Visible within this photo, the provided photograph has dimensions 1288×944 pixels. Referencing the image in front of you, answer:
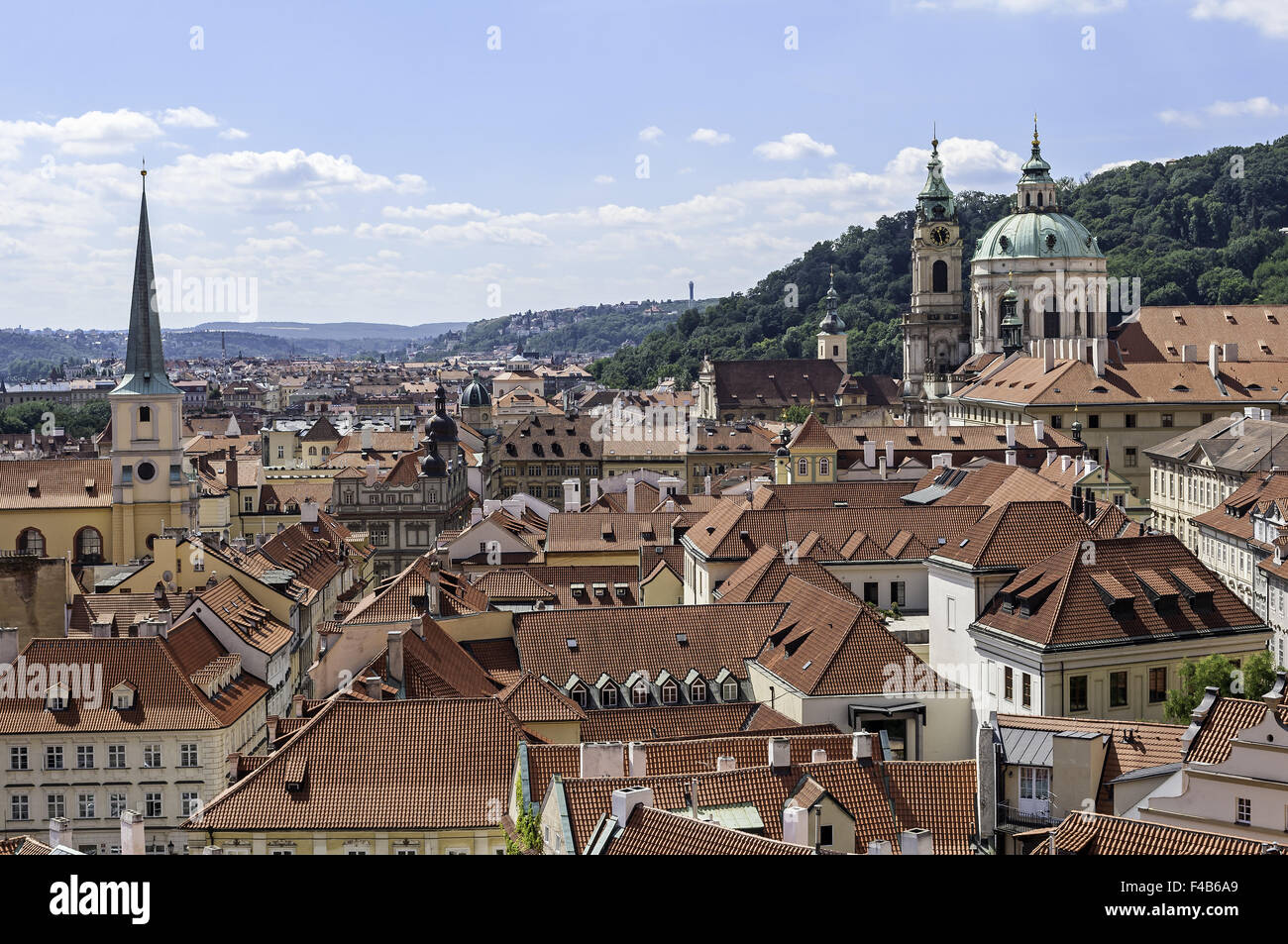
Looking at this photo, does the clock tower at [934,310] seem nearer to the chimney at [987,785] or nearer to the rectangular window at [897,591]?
the rectangular window at [897,591]

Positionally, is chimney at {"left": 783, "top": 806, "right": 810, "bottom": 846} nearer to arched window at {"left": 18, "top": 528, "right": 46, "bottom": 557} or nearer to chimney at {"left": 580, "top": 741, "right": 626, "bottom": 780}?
chimney at {"left": 580, "top": 741, "right": 626, "bottom": 780}

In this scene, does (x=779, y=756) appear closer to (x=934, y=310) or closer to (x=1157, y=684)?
(x=1157, y=684)

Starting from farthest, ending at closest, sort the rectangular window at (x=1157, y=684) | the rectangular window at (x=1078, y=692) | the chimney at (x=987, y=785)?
1. the rectangular window at (x=1157, y=684)
2. the rectangular window at (x=1078, y=692)
3. the chimney at (x=987, y=785)

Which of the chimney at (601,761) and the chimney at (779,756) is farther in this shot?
the chimney at (601,761)

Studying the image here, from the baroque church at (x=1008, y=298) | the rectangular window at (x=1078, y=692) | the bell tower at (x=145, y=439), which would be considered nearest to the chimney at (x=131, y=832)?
the rectangular window at (x=1078, y=692)

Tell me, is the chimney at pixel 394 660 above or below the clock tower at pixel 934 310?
below

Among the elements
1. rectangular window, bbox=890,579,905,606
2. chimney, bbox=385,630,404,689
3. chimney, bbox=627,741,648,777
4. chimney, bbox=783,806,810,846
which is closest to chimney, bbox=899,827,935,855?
chimney, bbox=783,806,810,846
